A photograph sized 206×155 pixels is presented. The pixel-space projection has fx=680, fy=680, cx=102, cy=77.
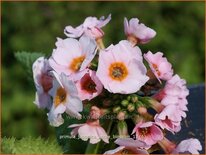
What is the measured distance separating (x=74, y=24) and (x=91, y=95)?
1158 millimetres

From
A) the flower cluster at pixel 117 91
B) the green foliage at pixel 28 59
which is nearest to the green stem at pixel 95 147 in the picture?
the flower cluster at pixel 117 91

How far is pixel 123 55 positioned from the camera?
1.04 meters

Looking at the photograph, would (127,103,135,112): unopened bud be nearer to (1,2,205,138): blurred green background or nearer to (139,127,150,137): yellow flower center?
(139,127,150,137): yellow flower center

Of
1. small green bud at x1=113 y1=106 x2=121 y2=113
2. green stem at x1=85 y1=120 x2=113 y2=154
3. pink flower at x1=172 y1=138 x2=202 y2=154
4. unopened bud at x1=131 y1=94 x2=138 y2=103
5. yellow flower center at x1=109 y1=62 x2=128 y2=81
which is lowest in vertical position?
pink flower at x1=172 y1=138 x2=202 y2=154

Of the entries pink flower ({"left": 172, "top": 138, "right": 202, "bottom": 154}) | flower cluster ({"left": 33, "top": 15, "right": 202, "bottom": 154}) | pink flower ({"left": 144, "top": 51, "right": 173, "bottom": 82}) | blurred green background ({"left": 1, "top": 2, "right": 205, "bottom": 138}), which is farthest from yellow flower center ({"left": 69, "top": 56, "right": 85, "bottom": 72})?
blurred green background ({"left": 1, "top": 2, "right": 205, "bottom": 138})

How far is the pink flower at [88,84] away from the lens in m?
1.01

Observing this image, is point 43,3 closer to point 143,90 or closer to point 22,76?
point 22,76

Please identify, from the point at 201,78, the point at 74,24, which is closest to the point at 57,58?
the point at 74,24

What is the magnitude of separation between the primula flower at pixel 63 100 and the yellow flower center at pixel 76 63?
36mm

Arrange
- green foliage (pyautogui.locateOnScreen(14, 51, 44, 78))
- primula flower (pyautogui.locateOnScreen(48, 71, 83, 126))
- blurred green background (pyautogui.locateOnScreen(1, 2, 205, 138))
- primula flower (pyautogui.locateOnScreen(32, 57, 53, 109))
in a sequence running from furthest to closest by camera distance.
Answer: blurred green background (pyautogui.locateOnScreen(1, 2, 205, 138)), green foliage (pyautogui.locateOnScreen(14, 51, 44, 78)), primula flower (pyautogui.locateOnScreen(32, 57, 53, 109)), primula flower (pyautogui.locateOnScreen(48, 71, 83, 126))

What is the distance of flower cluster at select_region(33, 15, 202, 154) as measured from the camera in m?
1.01

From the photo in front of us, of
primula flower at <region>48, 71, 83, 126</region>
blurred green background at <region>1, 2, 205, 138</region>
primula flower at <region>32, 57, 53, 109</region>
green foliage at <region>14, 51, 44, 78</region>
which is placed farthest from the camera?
blurred green background at <region>1, 2, 205, 138</region>

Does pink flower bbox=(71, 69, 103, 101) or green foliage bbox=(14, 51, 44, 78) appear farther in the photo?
green foliage bbox=(14, 51, 44, 78)

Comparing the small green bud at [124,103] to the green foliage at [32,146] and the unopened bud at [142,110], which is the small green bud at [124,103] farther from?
the green foliage at [32,146]
